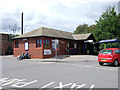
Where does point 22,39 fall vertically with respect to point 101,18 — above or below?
below

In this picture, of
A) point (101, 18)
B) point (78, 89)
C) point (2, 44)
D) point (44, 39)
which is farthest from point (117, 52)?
point (2, 44)

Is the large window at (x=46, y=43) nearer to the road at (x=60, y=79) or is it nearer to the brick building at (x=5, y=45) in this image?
the road at (x=60, y=79)

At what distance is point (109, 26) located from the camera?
80.3 feet

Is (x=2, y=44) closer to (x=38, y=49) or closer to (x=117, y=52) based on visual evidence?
(x=38, y=49)

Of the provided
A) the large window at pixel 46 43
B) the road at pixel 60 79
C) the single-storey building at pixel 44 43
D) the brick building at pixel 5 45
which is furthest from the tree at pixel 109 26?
the brick building at pixel 5 45

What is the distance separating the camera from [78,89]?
17.7 feet

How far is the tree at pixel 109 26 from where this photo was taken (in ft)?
79.9

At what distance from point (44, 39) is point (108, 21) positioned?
12.6 metres

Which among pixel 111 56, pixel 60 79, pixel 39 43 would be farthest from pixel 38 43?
pixel 60 79

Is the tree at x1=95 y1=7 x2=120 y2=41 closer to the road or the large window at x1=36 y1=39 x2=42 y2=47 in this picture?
the large window at x1=36 y1=39 x2=42 y2=47

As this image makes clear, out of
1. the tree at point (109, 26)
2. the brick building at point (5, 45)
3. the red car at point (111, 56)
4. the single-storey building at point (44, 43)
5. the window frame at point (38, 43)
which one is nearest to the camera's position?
the red car at point (111, 56)

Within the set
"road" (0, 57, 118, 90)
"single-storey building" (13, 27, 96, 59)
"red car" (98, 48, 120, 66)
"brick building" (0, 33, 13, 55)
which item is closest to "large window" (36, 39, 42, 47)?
"single-storey building" (13, 27, 96, 59)

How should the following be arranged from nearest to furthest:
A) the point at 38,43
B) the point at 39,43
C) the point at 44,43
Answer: the point at 44,43 < the point at 39,43 < the point at 38,43

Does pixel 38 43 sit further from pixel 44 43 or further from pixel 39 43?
pixel 44 43
